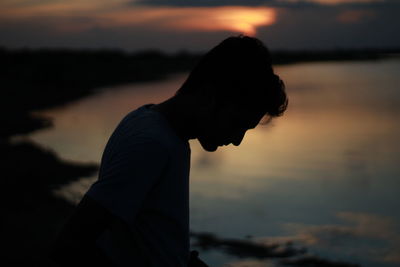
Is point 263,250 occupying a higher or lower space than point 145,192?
higher

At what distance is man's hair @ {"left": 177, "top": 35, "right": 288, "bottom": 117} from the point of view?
1.83m

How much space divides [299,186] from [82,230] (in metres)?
8.02

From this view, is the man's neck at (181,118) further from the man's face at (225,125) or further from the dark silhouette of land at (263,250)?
the dark silhouette of land at (263,250)

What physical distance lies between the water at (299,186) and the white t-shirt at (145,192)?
4408mm

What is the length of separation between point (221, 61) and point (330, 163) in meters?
10.2

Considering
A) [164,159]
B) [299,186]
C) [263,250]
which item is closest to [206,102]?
[164,159]

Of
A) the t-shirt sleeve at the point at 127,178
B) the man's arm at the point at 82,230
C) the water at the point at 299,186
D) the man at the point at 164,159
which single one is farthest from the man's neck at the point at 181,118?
the water at the point at 299,186

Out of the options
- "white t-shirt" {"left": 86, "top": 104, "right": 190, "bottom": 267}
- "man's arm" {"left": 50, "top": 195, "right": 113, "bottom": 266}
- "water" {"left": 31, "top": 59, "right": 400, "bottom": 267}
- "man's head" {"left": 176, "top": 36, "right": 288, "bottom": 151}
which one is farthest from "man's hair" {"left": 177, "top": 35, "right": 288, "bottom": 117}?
"water" {"left": 31, "top": 59, "right": 400, "bottom": 267}

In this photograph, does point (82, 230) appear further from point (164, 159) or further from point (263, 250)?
point (263, 250)

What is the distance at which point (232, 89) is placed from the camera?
185cm

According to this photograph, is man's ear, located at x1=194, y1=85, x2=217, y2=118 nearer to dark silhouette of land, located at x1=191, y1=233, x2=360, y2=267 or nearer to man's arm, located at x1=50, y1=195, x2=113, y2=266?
man's arm, located at x1=50, y1=195, x2=113, y2=266

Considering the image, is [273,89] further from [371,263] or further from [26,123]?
[26,123]

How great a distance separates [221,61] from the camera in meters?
1.84

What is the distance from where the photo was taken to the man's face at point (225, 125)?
1874 millimetres
